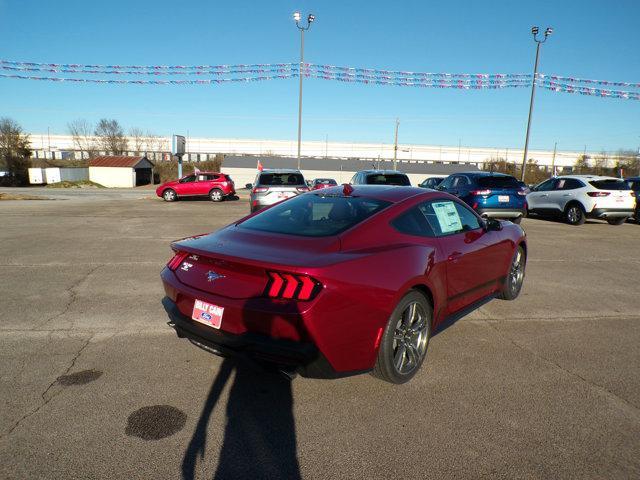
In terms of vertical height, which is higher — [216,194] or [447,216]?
[447,216]

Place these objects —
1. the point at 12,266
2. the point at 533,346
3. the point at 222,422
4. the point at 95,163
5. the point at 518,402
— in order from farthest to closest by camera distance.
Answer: the point at 95,163, the point at 12,266, the point at 533,346, the point at 518,402, the point at 222,422

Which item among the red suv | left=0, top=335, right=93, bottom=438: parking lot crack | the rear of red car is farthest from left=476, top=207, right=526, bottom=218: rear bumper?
the red suv

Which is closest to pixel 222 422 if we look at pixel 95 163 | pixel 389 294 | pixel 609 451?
pixel 389 294

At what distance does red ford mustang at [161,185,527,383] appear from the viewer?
2.50 meters

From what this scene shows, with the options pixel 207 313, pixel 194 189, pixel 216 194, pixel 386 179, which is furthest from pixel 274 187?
pixel 194 189

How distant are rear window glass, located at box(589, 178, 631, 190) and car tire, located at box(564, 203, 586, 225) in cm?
80

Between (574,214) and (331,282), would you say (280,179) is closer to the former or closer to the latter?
(574,214)

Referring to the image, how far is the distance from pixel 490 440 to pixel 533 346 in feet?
5.55

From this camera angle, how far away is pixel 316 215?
360cm

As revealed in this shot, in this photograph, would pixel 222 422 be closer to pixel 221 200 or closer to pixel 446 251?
pixel 446 251

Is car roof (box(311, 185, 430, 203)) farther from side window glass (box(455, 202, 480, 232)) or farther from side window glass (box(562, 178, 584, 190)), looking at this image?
side window glass (box(562, 178, 584, 190))

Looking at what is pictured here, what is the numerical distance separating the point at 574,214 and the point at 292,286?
13.9 meters

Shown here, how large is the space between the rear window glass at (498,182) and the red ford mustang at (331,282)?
887 centimetres

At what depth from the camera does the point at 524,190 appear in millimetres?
12023
